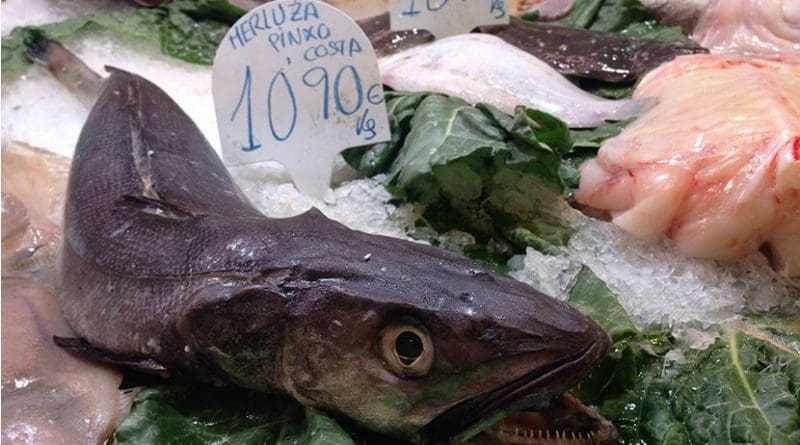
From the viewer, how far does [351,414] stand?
5.26ft

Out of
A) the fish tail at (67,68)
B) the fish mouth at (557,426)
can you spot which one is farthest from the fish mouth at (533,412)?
the fish tail at (67,68)

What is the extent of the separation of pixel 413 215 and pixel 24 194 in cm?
132

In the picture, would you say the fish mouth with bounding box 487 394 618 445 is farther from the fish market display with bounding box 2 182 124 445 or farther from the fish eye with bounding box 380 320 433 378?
the fish market display with bounding box 2 182 124 445

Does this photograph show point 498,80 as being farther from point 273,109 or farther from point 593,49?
point 273,109

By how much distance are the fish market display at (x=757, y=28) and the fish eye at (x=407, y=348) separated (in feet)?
7.70

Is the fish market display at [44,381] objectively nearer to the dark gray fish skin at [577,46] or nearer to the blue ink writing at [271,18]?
the blue ink writing at [271,18]

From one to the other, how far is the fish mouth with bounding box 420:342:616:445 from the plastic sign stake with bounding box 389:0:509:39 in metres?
1.98

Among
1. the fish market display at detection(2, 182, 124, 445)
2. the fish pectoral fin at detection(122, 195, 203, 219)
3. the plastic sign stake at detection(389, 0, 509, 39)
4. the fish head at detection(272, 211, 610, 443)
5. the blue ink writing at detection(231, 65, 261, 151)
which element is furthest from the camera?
the plastic sign stake at detection(389, 0, 509, 39)

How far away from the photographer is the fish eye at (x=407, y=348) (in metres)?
1.51

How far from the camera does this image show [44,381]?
6.10 ft

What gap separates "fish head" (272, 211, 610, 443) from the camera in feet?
4.88

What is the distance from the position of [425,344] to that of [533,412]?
0.32 metres

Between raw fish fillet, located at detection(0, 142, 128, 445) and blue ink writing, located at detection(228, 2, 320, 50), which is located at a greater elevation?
blue ink writing, located at detection(228, 2, 320, 50)

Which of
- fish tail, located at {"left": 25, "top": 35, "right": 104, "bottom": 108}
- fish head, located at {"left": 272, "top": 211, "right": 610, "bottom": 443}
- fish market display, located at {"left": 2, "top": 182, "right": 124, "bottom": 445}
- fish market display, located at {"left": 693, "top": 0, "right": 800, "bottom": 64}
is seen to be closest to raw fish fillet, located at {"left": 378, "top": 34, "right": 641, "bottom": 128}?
fish market display, located at {"left": 693, "top": 0, "right": 800, "bottom": 64}
